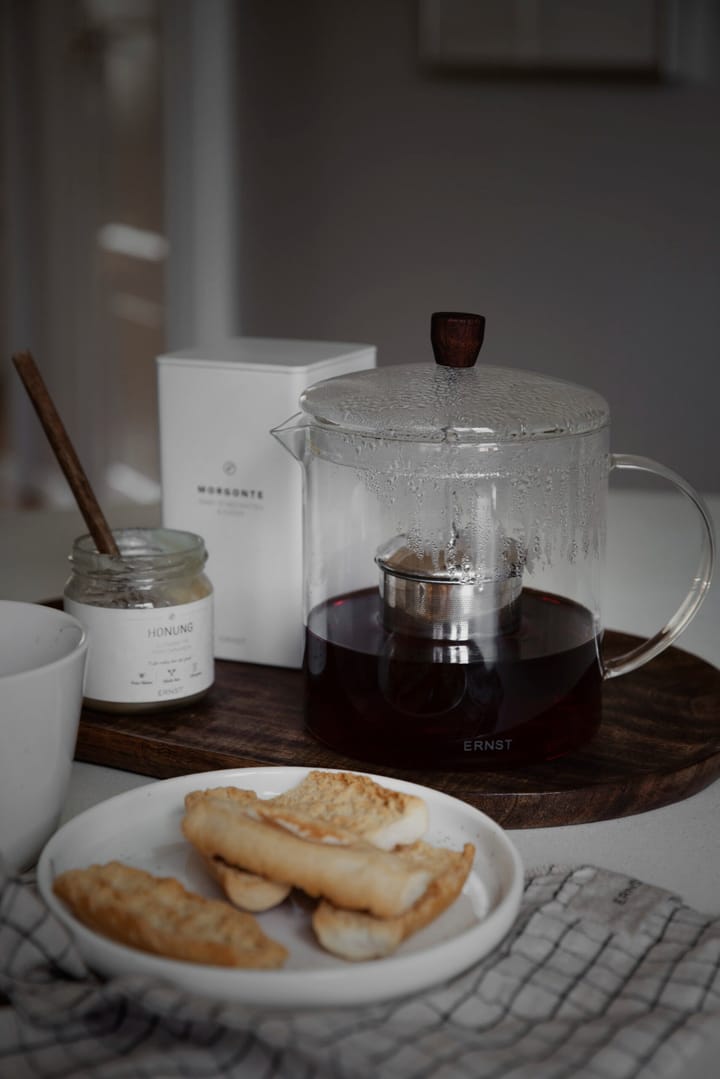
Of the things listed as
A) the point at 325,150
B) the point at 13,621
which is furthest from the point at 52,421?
the point at 325,150

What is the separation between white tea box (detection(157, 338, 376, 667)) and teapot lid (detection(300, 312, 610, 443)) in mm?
120

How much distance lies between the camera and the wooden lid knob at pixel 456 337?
81 centimetres

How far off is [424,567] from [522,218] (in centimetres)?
206

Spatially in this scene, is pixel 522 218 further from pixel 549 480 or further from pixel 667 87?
pixel 549 480

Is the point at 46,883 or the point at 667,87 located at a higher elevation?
the point at 667,87

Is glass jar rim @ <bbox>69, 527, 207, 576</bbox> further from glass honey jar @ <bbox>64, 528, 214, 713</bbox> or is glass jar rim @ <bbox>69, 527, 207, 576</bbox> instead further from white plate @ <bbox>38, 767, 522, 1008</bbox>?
white plate @ <bbox>38, 767, 522, 1008</bbox>

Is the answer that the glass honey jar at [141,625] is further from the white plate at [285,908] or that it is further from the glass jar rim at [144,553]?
the white plate at [285,908]

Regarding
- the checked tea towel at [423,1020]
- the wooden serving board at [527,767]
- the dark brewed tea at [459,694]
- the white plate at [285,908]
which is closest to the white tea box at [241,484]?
the wooden serving board at [527,767]

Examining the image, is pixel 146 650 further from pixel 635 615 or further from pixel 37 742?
pixel 635 615

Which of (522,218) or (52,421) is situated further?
(522,218)

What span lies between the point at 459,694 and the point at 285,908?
0.21m

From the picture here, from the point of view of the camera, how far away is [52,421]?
85 cm

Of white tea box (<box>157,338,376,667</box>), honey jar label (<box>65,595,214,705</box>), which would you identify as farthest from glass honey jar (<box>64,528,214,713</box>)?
white tea box (<box>157,338,376,667</box>)

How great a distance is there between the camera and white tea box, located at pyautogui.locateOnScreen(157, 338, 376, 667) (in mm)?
947
